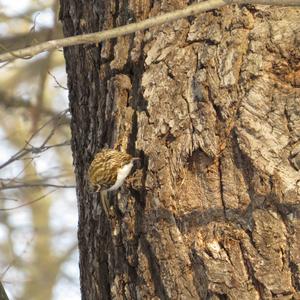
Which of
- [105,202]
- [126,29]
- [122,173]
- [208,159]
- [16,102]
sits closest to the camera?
[126,29]

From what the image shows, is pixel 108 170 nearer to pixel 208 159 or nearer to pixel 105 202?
pixel 105 202

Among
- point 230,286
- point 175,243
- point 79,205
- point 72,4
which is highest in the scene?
point 72,4

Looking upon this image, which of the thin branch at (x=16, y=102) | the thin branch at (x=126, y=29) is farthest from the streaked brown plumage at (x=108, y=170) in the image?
the thin branch at (x=16, y=102)

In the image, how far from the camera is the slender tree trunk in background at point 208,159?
7.37ft

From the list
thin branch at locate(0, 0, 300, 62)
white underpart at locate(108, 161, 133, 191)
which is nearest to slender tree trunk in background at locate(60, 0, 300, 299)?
white underpart at locate(108, 161, 133, 191)

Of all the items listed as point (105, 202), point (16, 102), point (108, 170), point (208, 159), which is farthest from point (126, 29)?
point (16, 102)

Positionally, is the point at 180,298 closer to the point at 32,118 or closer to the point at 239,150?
the point at 239,150

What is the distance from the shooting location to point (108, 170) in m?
2.52

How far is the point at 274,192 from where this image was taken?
89.0 inches

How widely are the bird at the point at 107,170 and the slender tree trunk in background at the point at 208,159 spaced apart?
0.04 metres

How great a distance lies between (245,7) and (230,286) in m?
0.93

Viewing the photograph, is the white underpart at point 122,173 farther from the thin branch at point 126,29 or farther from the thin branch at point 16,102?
the thin branch at point 16,102

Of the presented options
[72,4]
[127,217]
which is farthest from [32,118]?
[127,217]

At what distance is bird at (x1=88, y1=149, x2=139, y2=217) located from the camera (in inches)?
97.3
